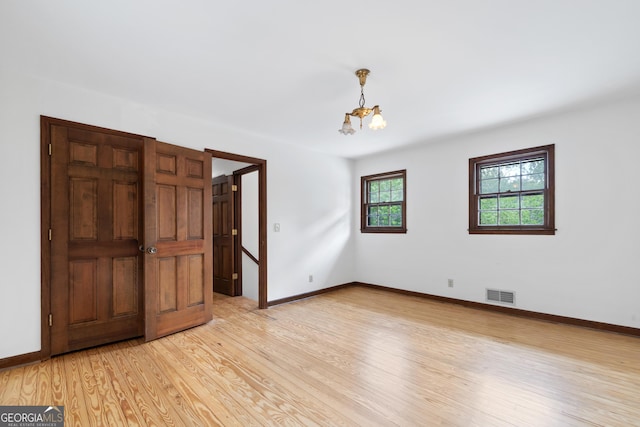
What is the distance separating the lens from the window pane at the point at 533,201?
3761 millimetres

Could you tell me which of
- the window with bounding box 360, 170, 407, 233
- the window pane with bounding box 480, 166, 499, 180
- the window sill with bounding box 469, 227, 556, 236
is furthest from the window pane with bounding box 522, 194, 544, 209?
the window with bounding box 360, 170, 407, 233

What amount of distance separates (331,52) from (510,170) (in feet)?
10.5

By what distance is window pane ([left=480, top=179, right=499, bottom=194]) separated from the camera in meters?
4.18

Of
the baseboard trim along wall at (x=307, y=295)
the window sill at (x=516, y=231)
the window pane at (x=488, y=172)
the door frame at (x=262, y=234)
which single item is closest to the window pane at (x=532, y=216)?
the window sill at (x=516, y=231)

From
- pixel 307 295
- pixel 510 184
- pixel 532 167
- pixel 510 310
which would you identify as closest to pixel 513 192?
pixel 510 184

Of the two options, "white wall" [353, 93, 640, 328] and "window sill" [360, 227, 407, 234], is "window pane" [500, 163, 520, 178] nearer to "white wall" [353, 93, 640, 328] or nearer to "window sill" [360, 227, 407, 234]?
"white wall" [353, 93, 640, 328]

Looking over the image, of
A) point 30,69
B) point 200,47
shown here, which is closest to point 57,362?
point 30,69

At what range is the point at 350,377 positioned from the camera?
2.35 m

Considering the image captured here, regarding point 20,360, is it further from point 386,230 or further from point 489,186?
point 489,186

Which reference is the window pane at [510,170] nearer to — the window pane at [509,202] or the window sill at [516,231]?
the window pane at [509,202]

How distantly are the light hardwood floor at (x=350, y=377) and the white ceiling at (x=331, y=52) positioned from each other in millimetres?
2586

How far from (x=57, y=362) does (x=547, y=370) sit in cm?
429

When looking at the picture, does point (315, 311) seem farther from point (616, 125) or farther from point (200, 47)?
point (616, 125)

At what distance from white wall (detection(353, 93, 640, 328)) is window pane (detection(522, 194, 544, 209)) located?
195 millimetres
